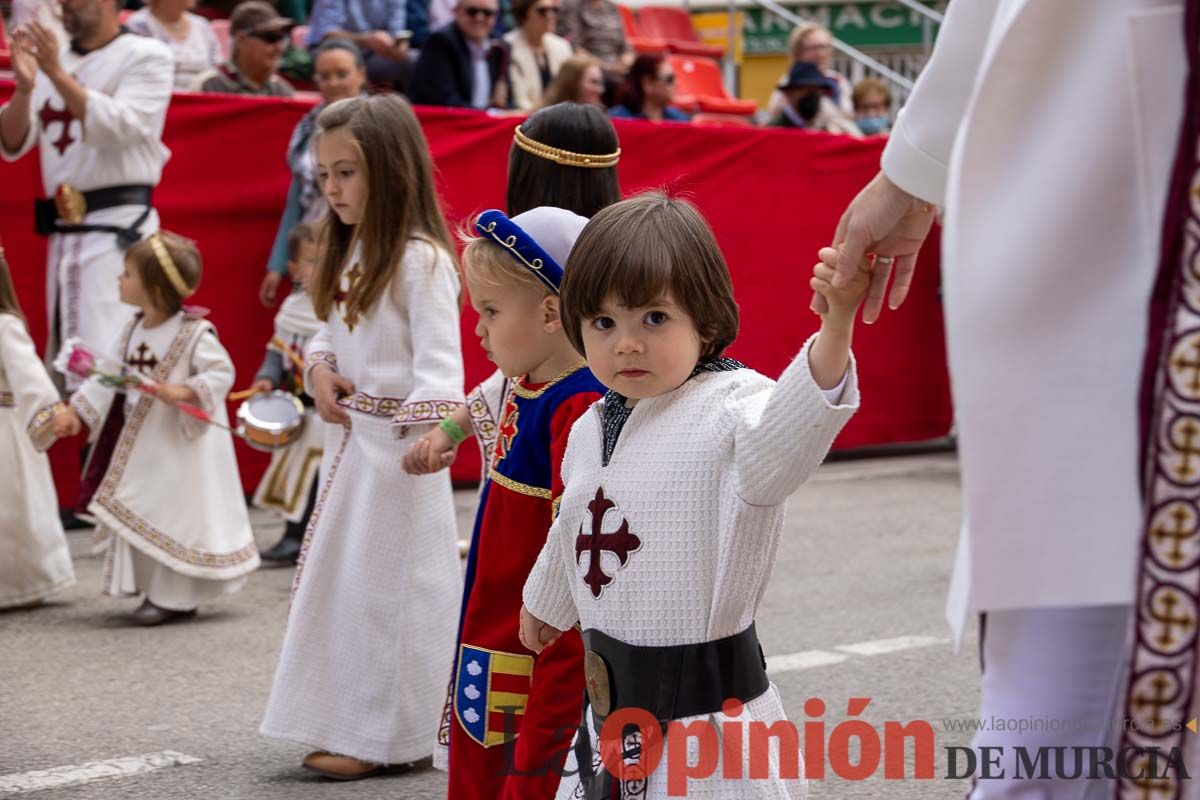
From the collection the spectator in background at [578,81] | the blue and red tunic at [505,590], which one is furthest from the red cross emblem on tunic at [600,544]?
the spectator in background at [578,81]

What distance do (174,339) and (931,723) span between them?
2923 millimetres

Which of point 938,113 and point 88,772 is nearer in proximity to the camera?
point 938,113

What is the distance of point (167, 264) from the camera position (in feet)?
19.1

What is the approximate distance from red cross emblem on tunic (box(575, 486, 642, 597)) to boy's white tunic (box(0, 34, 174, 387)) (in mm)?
4930

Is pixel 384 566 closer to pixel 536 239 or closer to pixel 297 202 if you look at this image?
pixel 536 239

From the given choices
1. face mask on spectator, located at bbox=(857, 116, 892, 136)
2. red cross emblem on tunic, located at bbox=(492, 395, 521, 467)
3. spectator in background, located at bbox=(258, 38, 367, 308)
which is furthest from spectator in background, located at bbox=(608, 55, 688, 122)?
red cross emblem on tunic, located at bbox=(492, 395, 521, 467)

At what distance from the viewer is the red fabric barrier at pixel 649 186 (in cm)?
781

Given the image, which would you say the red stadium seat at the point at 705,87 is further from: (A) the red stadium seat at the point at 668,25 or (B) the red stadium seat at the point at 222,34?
(B) the red stadium seat at the point at 222,34

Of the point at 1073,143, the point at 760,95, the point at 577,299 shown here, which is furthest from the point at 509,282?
the point at 760,95

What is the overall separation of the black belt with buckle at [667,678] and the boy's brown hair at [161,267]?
11.9 feet

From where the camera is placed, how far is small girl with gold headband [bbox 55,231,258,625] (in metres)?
5.73

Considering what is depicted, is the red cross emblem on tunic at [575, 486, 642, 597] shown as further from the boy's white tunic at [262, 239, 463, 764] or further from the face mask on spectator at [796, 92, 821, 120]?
the face mask on spectator at [796, 92, 821, 120]

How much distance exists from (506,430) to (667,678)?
2.80 feet

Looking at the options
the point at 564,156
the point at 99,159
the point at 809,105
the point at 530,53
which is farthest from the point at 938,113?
the point at 809,105
